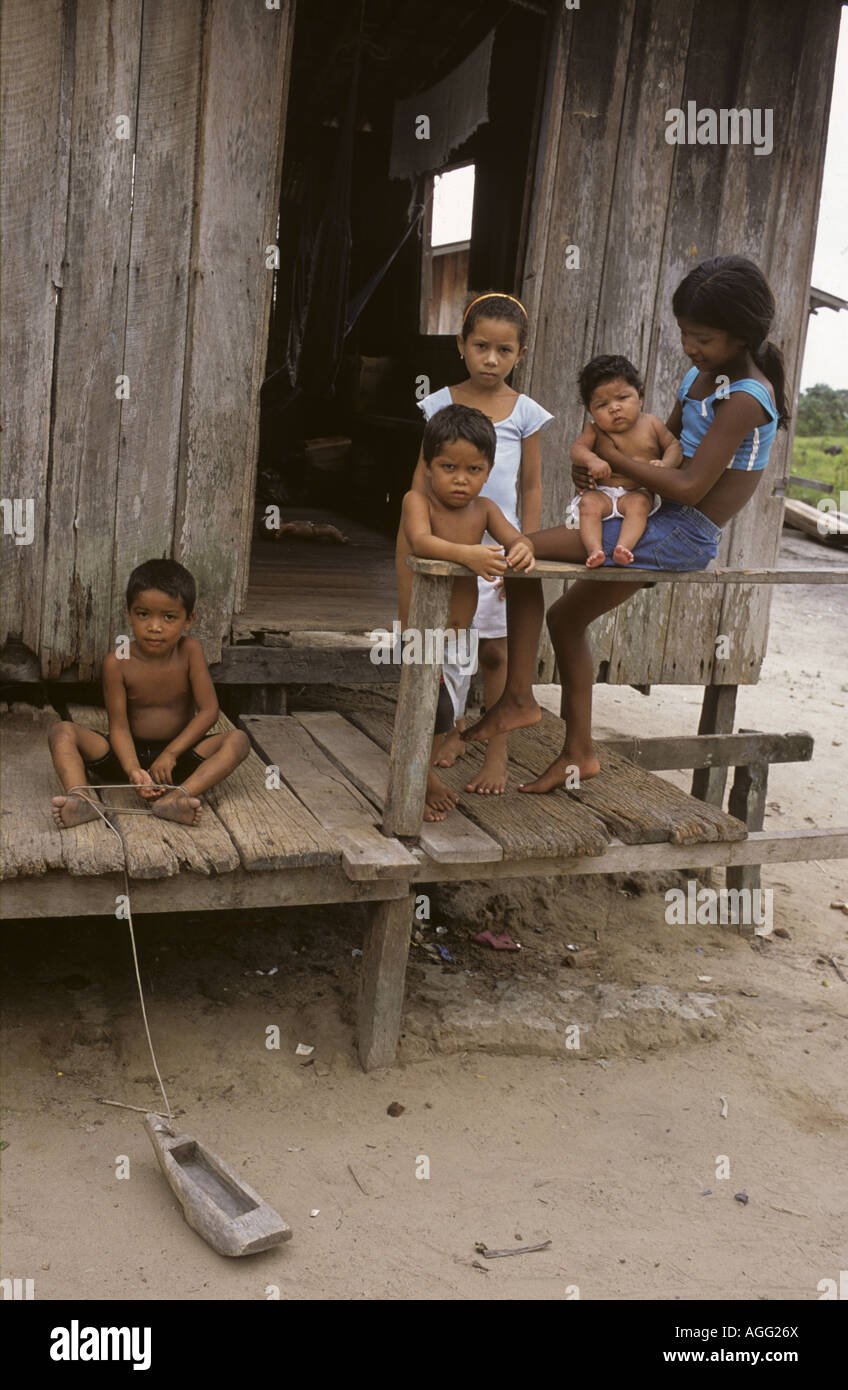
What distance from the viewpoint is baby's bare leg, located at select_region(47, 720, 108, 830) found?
354 centimetres

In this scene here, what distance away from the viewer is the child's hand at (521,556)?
3455 millimetres

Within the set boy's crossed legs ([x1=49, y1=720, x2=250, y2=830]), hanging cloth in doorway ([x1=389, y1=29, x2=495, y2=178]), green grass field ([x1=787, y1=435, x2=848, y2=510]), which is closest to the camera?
boy's crossed legs ([x1=49, y1=720, x2=250, y2=830])

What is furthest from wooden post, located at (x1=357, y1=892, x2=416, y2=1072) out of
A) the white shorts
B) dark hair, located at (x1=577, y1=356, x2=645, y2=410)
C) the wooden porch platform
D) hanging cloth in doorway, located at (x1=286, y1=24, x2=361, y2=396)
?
hanging cloth in doorway, located at (x1=286, y1=24, x2=361, y2=396)

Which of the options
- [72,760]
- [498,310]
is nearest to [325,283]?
[498,310]

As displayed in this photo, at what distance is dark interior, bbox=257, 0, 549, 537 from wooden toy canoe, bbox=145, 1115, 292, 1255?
512cm

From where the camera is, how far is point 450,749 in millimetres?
4391

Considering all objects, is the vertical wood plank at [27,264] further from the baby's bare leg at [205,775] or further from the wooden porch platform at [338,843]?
the baby's bare leg at [205,775]

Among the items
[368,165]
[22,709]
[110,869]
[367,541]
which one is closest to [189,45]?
[22,709]

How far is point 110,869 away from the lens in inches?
133

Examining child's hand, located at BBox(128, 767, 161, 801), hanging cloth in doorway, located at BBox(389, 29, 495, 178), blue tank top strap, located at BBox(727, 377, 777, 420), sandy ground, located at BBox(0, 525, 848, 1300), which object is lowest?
sandy ground, located at BBox(0, 525, 848, 1300)

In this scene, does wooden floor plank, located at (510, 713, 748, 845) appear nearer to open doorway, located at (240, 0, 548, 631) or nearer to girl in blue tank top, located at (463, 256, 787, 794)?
girl in blue tank top, located at (463, 256, 787, 794)

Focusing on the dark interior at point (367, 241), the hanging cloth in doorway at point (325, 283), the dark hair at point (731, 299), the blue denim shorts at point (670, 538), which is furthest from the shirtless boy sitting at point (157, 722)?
the hanging cloth in doorway at point (325, 283)

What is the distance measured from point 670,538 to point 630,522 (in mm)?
140

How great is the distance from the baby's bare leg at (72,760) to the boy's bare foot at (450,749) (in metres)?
1.18
